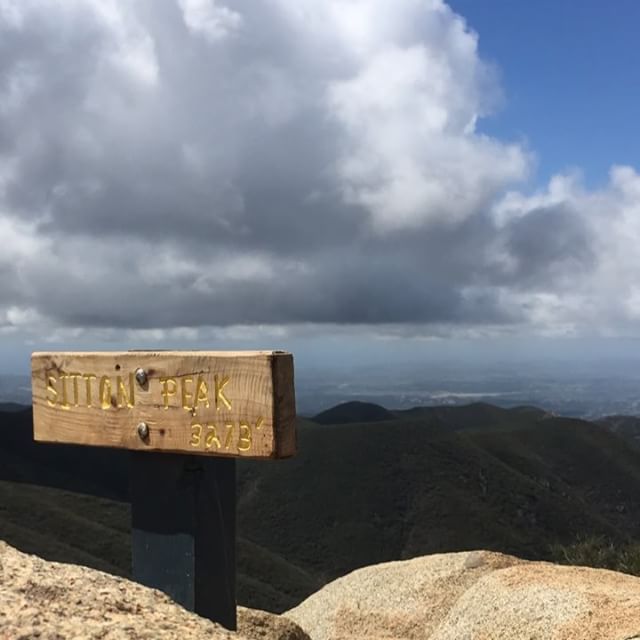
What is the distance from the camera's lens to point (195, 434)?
227 inches

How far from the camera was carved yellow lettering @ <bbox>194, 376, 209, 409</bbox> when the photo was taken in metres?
5.73

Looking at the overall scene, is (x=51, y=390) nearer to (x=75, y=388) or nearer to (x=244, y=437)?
(x=75, y=388)

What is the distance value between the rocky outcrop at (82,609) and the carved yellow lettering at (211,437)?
3.76 ft

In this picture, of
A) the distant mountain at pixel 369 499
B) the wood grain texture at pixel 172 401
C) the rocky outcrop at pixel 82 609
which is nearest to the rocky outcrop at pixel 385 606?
the rocky outcrop at pixel 82 609

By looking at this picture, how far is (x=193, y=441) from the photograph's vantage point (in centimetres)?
577

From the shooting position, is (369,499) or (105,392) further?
(369,499)

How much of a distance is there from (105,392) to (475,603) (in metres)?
7.29

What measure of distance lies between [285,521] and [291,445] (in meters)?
86.3

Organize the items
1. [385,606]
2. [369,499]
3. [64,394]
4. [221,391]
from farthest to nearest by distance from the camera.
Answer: [369,499], [385,606], [64,394], [221,391]

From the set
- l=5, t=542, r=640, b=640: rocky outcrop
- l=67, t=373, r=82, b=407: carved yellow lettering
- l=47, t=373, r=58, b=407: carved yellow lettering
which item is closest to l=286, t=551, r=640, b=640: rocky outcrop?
l=5, t=542, r=640, b=640: rocky outcrop

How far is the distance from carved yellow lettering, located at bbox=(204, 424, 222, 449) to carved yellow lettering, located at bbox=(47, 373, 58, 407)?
1541 millimetres

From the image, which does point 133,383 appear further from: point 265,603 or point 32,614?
point 265,603

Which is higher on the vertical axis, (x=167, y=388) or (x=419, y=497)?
(x=167, y=388)

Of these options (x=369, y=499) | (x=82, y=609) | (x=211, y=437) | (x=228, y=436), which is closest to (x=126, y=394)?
(x=211, y=437)
